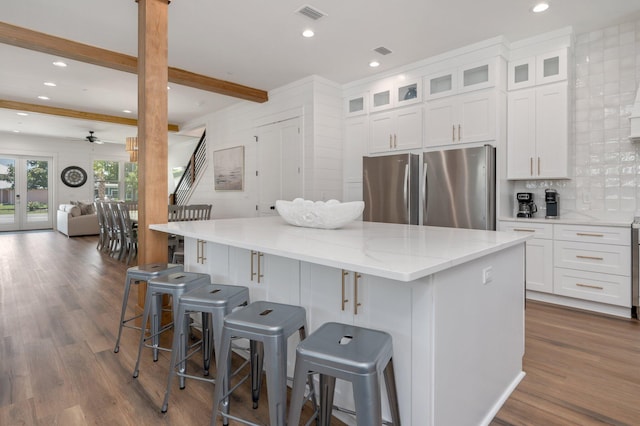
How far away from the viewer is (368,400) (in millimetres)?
1068

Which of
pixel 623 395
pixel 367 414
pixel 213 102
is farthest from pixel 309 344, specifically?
pixel 213 102

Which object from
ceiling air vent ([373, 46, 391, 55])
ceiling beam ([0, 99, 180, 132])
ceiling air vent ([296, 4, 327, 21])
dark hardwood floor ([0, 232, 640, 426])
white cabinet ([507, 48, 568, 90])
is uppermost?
ceiling beam ([0, 99, 180, 132])

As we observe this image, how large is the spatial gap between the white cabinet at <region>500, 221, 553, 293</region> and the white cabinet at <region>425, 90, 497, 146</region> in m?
1.07

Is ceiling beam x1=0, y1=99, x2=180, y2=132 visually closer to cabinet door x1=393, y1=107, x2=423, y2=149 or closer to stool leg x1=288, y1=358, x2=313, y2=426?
cabinet door x1=393, y1=107, x2=423, y2=149

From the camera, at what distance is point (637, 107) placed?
324 centimetres

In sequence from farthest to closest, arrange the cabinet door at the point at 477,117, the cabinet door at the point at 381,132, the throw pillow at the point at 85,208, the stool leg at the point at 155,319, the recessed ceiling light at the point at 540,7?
the throw pillow at the point at 85,208
the cabinet door at the point at 381,132
the cabinet door at the point at 477,117
the recessed ceiling light at the point at 540,7
the stool leg at the point at 155,319

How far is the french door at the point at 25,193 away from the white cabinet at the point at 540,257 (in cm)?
1246

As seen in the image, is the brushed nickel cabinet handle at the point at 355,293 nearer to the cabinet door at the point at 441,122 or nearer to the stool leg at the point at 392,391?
the stool leg at the point at 392,391

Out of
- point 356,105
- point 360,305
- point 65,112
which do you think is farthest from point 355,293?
point 65,112

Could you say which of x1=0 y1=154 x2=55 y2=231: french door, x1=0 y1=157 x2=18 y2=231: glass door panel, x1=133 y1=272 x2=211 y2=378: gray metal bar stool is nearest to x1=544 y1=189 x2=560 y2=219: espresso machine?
x1=133 y1=272 x2=211 y2=378: gray metal bar stool

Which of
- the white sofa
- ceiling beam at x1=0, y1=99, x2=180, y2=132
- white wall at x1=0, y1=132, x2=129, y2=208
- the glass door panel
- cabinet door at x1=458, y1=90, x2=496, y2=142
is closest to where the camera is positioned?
cabinet door at x1=458, y1=90, x2=496, y2=142

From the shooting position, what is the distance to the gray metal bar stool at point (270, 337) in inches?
52.4

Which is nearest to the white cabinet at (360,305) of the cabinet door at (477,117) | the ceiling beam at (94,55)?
the cabinet door at (477,117)

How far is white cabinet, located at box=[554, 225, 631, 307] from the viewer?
3.16m
